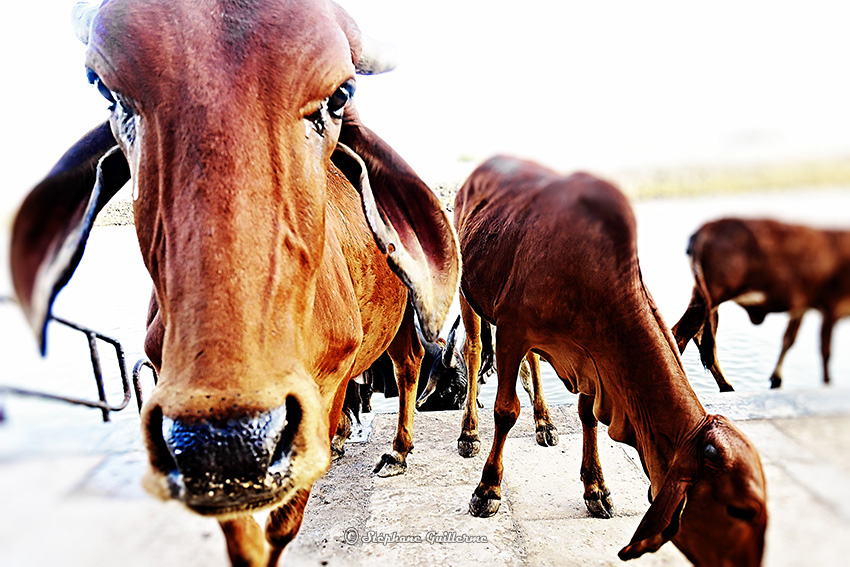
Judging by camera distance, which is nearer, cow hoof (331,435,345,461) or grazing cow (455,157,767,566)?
grazing cow (455,157,767,566)

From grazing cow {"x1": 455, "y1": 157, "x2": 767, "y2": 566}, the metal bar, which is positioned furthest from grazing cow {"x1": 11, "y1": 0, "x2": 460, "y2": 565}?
the metal bar

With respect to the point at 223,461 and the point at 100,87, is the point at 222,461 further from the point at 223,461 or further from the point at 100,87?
the point at 100,87

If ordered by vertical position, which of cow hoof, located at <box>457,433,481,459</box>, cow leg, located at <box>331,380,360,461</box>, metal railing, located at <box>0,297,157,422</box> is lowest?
cow hoof, located at <box>457,433,481,459</box>

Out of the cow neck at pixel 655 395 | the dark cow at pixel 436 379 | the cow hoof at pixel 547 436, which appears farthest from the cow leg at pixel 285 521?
the cow hoof at pixel 547 436

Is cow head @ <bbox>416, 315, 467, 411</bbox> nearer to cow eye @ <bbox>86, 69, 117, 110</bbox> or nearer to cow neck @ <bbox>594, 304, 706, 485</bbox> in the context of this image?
cow neck @ <bbox>594, 304, 706, 485</bbox>

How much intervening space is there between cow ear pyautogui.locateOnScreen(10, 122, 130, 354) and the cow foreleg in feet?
8.89

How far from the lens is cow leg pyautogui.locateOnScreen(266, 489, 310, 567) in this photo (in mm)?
2178

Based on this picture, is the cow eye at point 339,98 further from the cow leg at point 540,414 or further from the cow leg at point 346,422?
the cow leg at point 540,414

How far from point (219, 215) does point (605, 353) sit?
1829 millimetres

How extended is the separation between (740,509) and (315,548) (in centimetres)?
221

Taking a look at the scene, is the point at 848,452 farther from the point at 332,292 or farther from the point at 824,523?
the point at 332,292

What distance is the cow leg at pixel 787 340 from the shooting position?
2.44ft

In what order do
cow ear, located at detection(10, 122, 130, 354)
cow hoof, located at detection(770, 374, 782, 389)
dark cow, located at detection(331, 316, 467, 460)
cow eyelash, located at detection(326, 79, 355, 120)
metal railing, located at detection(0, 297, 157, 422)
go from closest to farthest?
cow hoof, located at detection(770, 374, 782, 389) < cow ear, located at detection(10, 122, 130, 354) < cow eyelash, located at detection(326, 79, 355, 120) < metal railing, located at detection(0, 297, 157, 422) < dark cow, located at detection(331, 316, 467, 460)

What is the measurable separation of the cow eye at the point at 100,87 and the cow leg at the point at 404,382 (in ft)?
8.17
